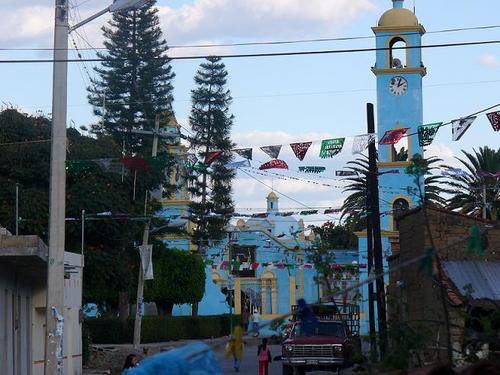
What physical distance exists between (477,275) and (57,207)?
11263mm

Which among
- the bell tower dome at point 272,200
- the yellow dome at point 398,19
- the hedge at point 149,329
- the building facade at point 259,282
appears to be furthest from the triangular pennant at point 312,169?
the bell tower dome at point 272,200

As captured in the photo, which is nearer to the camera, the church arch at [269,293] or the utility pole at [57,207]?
the utility pole at [57,207]

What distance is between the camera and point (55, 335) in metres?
22.0

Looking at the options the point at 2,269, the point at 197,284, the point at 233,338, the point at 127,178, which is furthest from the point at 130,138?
the point at 233,338

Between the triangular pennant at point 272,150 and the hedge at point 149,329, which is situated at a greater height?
the triangular pennant at point 272,150

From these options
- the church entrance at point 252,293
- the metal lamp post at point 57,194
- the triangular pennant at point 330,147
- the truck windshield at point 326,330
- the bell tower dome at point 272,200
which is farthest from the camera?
the bell tower dome at point 272,200

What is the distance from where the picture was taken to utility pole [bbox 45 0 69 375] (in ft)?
71.4

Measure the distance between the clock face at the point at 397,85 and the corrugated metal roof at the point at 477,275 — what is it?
1269 inches

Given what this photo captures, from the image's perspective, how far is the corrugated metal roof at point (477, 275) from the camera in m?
27.0

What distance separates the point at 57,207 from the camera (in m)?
22.0

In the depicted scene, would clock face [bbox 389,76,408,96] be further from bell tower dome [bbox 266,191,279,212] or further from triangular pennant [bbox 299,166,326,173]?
bell tower dome [bbox 266,191,279,212]

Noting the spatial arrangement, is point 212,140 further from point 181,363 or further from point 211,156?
point 181,363

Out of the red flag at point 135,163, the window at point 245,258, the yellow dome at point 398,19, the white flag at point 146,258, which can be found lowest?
the white flag at point 146,258

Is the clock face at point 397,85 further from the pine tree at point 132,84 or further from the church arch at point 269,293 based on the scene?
the church arch at point 269,293
